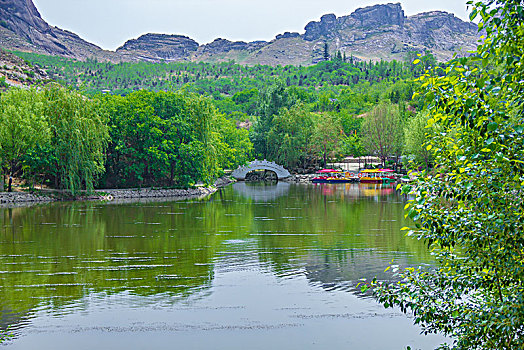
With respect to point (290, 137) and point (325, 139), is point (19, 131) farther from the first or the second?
point (325, 139)

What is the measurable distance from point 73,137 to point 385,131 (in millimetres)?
52259

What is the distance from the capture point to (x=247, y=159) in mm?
79188

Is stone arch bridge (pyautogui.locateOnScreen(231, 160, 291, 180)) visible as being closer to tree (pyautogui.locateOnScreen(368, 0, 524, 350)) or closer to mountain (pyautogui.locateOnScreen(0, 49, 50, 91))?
mountain (pyautogui.locateOnScreen(0, 49, 50, 91))

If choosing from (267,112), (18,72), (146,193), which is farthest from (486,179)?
(18,72)

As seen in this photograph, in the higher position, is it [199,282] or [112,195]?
[112,195]

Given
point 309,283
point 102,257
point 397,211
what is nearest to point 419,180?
point 309,283

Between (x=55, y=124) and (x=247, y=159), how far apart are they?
41237 millimetres

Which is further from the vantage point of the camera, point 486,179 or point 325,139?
point 325,139

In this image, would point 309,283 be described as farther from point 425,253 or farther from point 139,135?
point 139,135

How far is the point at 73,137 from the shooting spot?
39.4 meters

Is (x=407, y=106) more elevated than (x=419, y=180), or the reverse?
(x=407, y=106)

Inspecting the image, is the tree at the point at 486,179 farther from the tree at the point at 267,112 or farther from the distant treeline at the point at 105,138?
the tree at the point at 267,112

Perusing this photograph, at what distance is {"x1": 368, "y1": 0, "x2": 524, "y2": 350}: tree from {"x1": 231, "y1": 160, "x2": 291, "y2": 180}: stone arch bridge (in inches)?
2645

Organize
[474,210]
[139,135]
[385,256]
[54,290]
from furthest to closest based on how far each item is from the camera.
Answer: [139,135]
[385,256]
[54,290]
[474,210]
